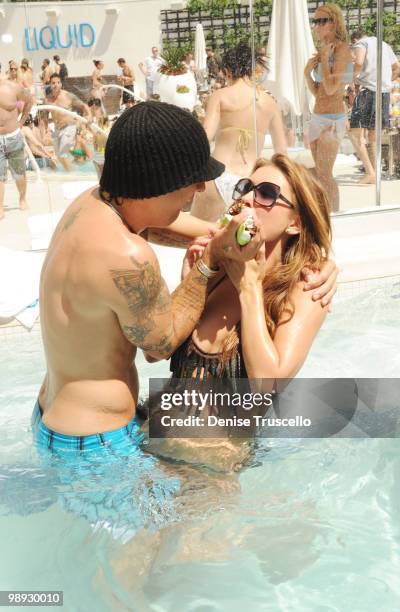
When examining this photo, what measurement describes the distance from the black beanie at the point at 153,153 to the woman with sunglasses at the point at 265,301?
0.37 metres

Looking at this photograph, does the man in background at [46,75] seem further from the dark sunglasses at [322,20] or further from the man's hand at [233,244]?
the man's hand at [233,244]

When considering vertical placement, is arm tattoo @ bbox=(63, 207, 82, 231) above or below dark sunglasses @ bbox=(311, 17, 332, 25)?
below

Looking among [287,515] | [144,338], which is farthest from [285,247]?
[287,515]

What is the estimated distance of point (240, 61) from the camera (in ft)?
22.1

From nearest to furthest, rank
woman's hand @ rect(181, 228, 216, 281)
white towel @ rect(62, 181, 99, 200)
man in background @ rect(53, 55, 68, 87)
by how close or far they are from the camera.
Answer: woman's hand @ rect(181, 228, 216, 281) → white towel @ rect(62, 181, 99, 200) → man in background @ rect(53, 55, 68, 87)

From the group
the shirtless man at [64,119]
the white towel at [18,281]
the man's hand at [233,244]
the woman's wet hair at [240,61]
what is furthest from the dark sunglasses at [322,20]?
the man's hand at [233,244]

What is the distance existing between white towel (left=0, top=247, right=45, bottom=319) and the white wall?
90.6 inches

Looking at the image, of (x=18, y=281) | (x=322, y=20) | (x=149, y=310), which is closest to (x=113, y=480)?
(x=149, y=310)

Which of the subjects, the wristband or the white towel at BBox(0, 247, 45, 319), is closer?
the wristband

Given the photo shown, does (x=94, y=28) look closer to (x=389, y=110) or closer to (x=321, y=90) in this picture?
(x=321, y=90)

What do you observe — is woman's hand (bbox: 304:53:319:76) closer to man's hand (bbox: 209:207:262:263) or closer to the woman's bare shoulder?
the woman's bare shoulder

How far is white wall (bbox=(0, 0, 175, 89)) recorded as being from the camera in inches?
Answer: 273

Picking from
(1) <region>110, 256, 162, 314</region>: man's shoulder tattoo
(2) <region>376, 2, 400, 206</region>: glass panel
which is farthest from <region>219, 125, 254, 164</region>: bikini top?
(1) <region>110, 256, 162, 314</region>: man's shoulder tattoo

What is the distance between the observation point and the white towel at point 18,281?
494 centimetres
